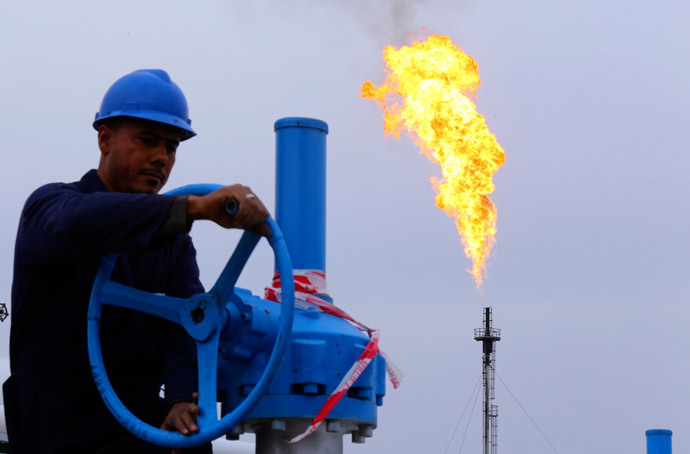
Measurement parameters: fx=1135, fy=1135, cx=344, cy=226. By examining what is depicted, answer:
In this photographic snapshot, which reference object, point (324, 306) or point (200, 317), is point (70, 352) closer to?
point (200, 317)

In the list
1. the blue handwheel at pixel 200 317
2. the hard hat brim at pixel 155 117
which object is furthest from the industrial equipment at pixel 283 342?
the hard hat brim at pixel 155 117

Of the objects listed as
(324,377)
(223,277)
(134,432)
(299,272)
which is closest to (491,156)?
(299,272)

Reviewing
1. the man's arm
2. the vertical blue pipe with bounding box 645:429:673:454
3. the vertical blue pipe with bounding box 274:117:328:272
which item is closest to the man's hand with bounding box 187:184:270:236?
the man's arm

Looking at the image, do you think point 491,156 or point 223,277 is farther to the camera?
point 491,156

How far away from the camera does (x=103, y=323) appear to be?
3.06 metres

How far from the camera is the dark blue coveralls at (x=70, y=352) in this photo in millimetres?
2967

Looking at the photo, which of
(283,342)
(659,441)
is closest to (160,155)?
(283,342)

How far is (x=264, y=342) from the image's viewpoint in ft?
10.3

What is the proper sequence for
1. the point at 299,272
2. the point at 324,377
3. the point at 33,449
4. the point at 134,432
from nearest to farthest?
the point at 134,432, the point at 33,449, the point at 324,377, the point at 299,272

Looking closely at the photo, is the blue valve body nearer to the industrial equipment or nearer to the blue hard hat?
the industrial equipment

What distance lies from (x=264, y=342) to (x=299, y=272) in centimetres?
48

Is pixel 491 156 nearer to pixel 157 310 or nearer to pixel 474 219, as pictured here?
pixel 474 219

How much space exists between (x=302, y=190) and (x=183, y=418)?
0.99m

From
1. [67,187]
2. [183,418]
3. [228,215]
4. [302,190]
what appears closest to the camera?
[228,215]
